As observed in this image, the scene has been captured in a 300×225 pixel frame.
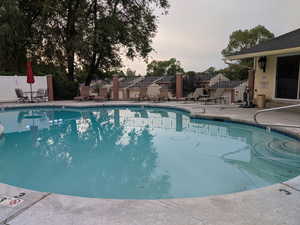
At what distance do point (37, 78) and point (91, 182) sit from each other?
12924 mm

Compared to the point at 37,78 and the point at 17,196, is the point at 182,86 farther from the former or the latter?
the point at 17,196

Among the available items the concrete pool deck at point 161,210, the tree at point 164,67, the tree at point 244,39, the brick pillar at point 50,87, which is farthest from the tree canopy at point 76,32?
the tree at point 164,67

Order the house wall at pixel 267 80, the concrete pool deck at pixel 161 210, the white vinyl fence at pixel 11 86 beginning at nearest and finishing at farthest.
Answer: the concrete pool deck at pixel 161 210
the house wall at pixel 267 80
the white vinyl fence at pixel 11 86

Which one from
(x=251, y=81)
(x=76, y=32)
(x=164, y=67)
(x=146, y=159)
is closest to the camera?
(x=146, y=159)

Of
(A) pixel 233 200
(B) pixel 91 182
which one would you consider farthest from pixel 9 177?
(A) pixel 233 200

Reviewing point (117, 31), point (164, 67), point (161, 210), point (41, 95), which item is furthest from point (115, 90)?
point (164, 67)

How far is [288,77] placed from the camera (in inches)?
324

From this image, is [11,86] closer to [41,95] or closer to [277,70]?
[41,95]

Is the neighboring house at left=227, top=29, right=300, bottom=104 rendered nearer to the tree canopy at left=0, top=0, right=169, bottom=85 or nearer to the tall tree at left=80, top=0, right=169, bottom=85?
the tall tree at left=80, top=0, right=169, bottom=85

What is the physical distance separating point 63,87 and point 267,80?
12.4 meters

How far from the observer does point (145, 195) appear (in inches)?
119

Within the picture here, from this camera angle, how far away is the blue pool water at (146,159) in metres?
3.31

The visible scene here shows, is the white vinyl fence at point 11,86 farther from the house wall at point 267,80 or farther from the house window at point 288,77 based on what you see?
the house window at point 288,77

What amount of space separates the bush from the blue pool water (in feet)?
25.0
